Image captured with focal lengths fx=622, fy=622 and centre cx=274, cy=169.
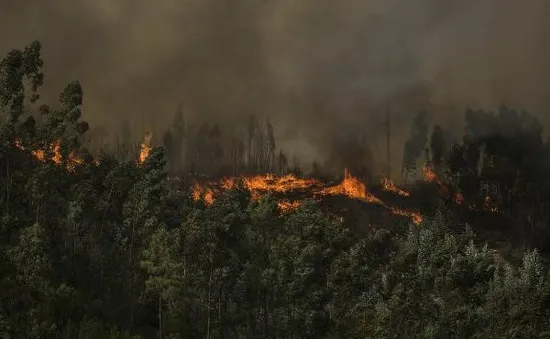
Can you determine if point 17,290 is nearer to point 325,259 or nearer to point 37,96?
point 37,96

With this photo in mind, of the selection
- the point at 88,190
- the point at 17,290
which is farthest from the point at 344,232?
the point at 17,290

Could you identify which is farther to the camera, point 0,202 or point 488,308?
point 488,308

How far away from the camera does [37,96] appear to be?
5572 centimetres

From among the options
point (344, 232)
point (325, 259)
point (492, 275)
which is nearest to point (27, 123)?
point (325, 259)

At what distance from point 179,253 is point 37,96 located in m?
19.0

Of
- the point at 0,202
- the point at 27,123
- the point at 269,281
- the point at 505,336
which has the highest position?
the point at 27,123

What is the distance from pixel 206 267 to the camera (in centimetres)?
5878

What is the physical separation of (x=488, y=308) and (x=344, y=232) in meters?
28.1

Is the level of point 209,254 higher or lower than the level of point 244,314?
higher

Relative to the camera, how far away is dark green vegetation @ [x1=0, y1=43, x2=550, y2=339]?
180ft

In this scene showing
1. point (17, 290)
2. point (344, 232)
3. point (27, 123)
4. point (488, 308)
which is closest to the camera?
point (17, 290)

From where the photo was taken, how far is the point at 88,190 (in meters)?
71.1

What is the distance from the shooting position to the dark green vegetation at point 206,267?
54.7 m

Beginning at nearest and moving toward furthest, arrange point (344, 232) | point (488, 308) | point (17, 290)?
point (17, 290), point (488, 308), point (344, 232)
